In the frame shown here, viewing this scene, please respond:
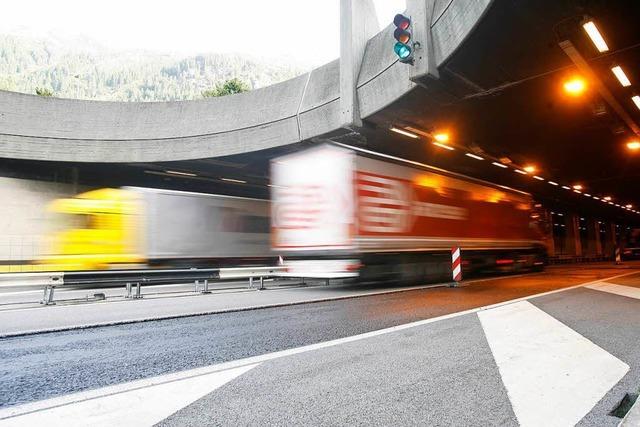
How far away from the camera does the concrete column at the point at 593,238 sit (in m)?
48.0

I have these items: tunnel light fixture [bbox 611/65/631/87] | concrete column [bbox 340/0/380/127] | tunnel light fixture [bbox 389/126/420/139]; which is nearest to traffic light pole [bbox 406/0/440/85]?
concrete column [bbox 340/0/380/127]

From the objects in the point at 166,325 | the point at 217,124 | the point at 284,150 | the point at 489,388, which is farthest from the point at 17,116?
the point at 489,388

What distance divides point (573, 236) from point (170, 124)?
42.4m

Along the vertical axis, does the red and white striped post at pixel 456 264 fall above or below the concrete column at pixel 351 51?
below

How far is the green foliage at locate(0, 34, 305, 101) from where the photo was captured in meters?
86.1

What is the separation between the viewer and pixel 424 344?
15.4 ft

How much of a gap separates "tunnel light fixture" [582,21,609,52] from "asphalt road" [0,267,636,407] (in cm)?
580

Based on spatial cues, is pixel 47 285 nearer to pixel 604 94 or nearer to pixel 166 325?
pixel 166 325

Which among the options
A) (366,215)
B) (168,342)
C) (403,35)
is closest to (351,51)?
(403,35)

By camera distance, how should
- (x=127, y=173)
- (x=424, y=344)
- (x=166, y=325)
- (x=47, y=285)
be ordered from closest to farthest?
(x=424, y=344)
(x=166, y=325)
(x=47, y=285)
(x=127, y=173)

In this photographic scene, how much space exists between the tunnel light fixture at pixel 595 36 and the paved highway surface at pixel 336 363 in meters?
5.48

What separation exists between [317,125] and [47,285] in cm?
907

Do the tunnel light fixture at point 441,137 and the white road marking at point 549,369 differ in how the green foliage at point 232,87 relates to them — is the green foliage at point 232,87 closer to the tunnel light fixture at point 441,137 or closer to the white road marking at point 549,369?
the tunnel light fixture at point 441,137

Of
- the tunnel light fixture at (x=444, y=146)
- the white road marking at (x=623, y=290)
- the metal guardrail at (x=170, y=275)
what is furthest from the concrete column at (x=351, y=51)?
the white road marking at (x=623, y=290)
